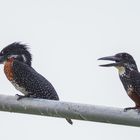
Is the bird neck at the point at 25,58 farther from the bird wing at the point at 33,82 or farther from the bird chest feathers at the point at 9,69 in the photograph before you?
the bird wing at the point at 33,82

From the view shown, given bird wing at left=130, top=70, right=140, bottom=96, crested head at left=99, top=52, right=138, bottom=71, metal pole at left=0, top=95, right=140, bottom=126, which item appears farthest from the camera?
crested head at left=99, top=52, right=138, bottom=71

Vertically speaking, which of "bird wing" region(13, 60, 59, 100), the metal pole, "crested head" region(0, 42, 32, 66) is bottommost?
"bird wing" region(13, 60, 59, 100)

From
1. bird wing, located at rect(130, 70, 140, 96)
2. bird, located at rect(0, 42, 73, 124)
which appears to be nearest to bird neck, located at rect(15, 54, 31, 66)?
bird, located at rect(0, 42, 73, 124)

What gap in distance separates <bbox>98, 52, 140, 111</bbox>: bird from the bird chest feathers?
172 centimetres

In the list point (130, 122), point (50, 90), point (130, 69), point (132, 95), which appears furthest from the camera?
point (50, 90)

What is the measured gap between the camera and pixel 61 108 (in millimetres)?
2969

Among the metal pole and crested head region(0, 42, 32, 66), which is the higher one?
crested head region(0, 42, 32, 66)

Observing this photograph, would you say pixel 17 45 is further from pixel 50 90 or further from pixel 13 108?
pixel 13 108

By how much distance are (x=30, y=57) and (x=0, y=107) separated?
4765 millimetres

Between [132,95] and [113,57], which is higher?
[113,57]

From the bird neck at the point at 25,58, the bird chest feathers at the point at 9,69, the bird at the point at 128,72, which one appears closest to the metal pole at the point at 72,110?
the bird at the point at 128,72

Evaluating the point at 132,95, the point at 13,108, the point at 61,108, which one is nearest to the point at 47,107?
the point at 61,108

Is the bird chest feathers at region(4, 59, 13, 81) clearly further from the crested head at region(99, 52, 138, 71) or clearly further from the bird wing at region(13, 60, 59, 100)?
the crested head at region(99, 52, 138, 71)

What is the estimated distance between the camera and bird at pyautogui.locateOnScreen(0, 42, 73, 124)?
6969mm
